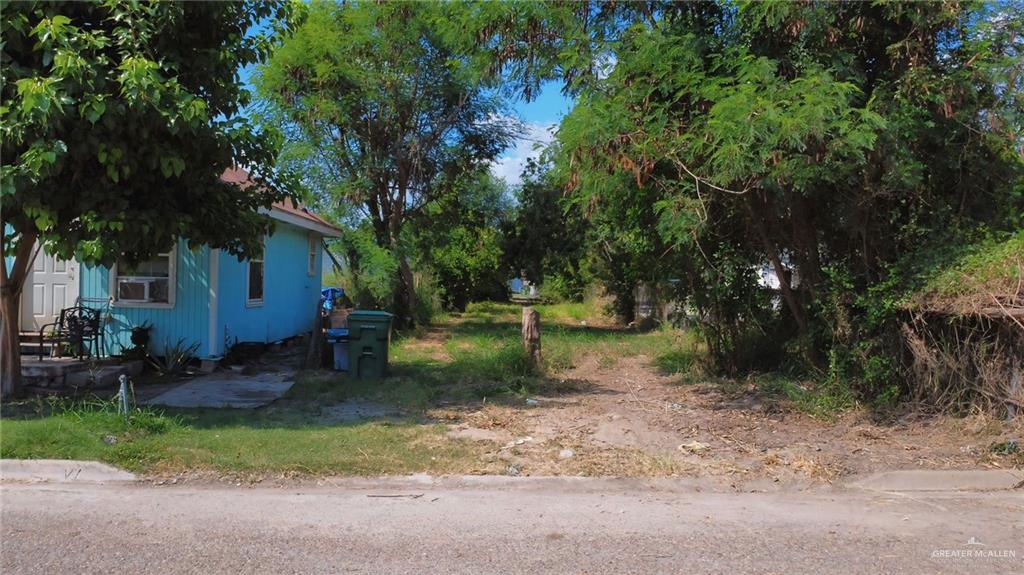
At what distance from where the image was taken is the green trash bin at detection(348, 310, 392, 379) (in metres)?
10.9

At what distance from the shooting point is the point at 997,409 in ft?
24.9

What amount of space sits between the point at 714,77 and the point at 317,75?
11606 mm

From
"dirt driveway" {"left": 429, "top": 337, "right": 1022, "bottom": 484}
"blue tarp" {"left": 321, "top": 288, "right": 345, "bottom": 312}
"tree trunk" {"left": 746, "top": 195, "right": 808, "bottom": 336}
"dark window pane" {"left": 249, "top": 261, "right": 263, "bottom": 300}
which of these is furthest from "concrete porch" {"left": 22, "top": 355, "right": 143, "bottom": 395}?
"blue tarp" {"left": 321, "top": 288, "right": 345, "bottom": 312}

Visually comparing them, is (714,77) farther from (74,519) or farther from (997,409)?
(74,519)

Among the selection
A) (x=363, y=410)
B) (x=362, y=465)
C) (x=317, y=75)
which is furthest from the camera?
(x=317, y=75)

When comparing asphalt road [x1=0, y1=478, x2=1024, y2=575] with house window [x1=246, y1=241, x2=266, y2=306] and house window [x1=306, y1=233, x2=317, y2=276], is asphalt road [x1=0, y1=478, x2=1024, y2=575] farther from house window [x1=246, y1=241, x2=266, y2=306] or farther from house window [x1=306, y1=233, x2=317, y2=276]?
house window [x1=306, y1=233, x2=317, y2=276]

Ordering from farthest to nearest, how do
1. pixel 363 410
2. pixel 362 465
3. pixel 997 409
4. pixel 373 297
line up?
1. pixel 373 297
2. pixel 363 410
3. pixel 997 409
4. pixel 362 465

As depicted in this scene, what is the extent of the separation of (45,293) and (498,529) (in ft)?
33.4

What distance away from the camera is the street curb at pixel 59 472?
623 cm

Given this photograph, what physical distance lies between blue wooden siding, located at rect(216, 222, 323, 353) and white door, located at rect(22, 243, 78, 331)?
92.3 inches

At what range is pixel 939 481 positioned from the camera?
646cm

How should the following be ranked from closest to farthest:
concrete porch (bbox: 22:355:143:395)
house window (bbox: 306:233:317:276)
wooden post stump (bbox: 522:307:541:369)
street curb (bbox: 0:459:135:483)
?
street curb (bbox: 0:459:135:483) < concrete porch (bbox: 22:355:143:395) < wooden post stump (bbox: 522:307:541:369) < house window (bbox: 306:233:317:276)

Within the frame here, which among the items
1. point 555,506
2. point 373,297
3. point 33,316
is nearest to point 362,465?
point 555,506

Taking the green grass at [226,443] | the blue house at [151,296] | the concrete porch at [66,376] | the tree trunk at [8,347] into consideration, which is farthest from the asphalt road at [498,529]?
the blue house at [151,296]
